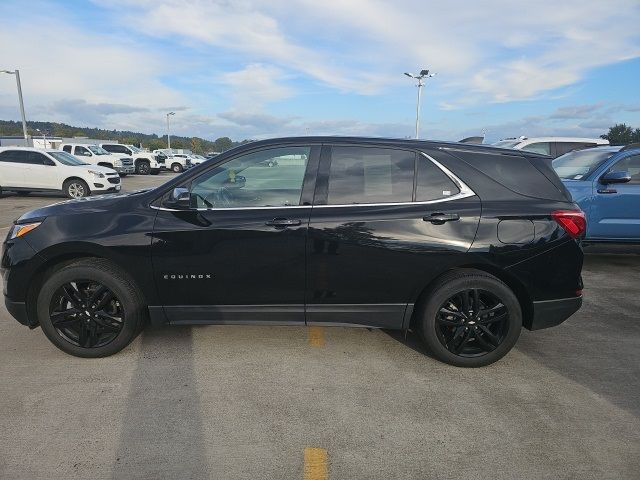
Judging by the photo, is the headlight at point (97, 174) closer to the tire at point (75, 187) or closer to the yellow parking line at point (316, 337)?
the tire at point (75, 187)

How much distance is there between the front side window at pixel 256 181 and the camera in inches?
131

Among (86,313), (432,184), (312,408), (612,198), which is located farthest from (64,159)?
(612,198)

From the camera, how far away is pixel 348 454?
247cm

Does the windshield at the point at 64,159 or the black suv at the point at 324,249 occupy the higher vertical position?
the windshield at the point at 64,159

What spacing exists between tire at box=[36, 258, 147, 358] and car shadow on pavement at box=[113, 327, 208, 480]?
29cm

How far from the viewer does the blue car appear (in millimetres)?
6215

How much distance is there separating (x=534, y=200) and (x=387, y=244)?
1184mm

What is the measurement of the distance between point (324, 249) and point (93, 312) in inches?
73.6

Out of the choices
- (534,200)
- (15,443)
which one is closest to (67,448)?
(15,443)

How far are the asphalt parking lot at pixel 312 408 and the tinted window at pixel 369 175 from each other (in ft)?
4.31

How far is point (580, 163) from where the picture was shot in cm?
704

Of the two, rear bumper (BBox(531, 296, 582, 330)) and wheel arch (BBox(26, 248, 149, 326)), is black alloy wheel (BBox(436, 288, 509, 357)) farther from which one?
wheel arch (BBox(26, 248, 149, 326))

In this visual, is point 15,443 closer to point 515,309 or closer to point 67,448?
point 67,448

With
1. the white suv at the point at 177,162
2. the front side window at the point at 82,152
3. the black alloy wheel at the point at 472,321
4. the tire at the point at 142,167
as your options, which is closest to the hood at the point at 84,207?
the black alloy wheel at the point at 472,321
